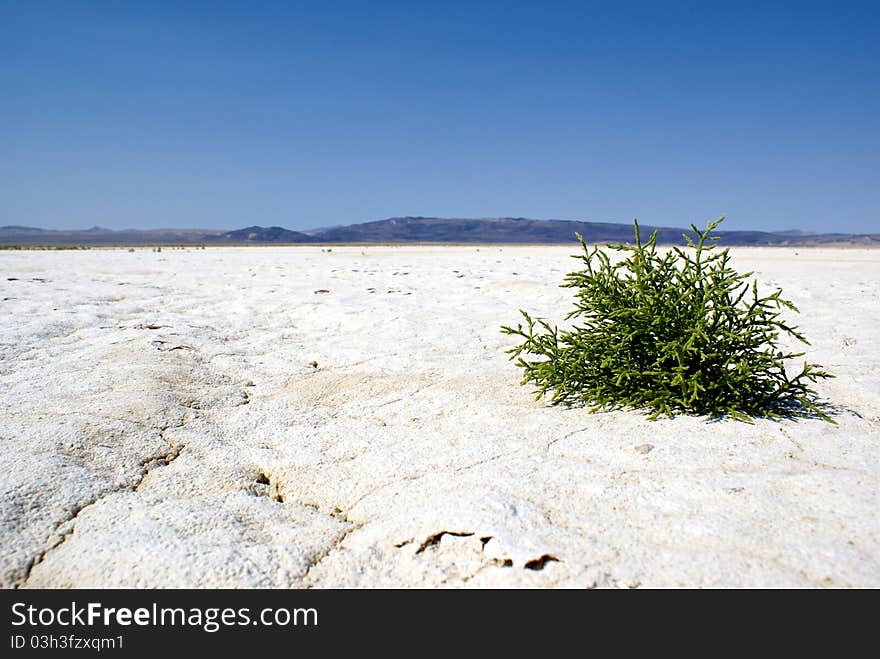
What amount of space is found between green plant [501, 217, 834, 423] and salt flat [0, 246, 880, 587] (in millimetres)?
150

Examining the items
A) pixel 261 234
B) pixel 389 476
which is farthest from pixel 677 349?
pixel 261 234

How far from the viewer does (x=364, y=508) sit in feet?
7.04

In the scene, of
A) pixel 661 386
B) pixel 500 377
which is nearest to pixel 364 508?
pixel 661 386

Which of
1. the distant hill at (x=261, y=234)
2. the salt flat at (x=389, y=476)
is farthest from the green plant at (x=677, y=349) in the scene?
the distant hill at (x=261, y=234)

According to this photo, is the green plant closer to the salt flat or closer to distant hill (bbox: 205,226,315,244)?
the salt flat

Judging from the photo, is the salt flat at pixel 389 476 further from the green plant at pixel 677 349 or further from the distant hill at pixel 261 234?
the distant hill at pixel 261 234

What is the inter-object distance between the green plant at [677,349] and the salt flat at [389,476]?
0.49 feet

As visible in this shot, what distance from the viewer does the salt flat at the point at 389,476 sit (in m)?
1.74

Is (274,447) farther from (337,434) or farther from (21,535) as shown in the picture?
(21,535)

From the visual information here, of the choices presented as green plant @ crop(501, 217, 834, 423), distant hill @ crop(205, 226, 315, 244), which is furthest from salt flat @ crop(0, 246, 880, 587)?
distant hill @ crop(205, 226, 315, 244)

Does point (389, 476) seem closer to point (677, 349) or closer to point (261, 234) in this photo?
point (677, 349)

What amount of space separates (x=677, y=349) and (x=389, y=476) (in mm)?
1334
